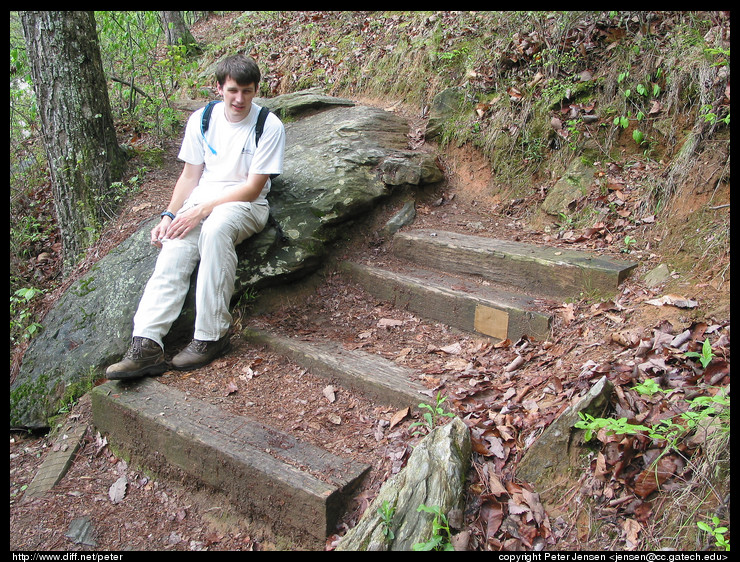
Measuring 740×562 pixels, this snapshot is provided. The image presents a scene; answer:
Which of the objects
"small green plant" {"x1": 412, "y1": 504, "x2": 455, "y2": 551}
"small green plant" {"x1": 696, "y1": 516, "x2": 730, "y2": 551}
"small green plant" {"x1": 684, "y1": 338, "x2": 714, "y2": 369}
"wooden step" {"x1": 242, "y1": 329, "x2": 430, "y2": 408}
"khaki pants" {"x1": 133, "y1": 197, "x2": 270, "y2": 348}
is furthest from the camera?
"khaki pants" {"x1": 133, "y1": 197, "x2": 270, "y2": 348}

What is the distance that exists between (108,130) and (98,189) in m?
0.63

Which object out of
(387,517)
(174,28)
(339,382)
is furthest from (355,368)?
(174,28)

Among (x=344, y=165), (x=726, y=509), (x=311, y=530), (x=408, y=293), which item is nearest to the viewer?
(x=726, y=509)

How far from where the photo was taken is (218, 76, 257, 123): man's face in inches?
141

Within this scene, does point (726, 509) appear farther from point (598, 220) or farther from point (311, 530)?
point (598, 220)

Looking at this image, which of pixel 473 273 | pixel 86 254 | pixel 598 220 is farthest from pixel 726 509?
pixel 86 254

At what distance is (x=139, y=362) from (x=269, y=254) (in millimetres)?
1335

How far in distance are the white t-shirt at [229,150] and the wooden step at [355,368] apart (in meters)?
1.16

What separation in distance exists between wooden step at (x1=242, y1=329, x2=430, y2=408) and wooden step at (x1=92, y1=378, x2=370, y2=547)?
1.78 feet

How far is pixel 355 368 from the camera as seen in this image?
3.40 metres

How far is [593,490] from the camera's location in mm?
2193

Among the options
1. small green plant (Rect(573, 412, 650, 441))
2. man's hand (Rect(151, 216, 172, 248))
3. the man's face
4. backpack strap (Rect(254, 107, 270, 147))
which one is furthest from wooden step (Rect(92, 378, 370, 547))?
the man's face

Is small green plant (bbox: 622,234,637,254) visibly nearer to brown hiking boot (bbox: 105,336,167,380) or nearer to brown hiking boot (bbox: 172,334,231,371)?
brown hiking boot (bbox: 172,334,231,371)

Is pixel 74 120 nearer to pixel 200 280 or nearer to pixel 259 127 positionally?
pixel 259 127
